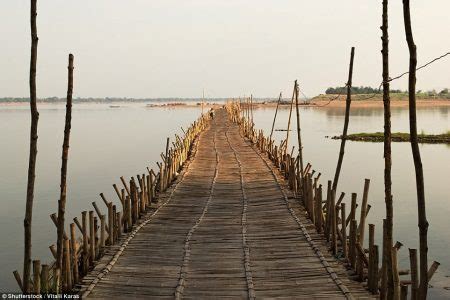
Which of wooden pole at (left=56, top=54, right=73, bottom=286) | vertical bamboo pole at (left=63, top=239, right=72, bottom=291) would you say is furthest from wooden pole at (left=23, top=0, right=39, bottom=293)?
vertical bamboo pole at (left=63, top=239, right=72, bottom=291)

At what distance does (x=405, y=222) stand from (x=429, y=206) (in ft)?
7.60

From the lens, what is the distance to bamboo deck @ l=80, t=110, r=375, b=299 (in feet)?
16.4

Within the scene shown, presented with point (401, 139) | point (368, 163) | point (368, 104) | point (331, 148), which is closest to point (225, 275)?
point (368, 163)

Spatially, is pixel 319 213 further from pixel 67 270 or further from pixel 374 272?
pixel 67 270

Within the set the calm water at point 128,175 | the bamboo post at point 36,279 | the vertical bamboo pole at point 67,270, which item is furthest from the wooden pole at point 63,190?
the calm water at point 128,175

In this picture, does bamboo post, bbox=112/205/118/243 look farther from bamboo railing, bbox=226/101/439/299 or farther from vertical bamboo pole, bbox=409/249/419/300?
vertical bamboo pole, bbox=409/249/419/300

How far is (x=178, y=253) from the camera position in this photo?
20.3 feet

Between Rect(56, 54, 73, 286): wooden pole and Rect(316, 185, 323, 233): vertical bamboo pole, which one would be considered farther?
Rect(316, 185, 323, 233): vertical bamboo pole

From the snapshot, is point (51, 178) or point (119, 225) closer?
point (119, 225)

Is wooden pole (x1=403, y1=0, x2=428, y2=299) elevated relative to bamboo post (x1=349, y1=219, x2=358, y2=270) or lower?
elevated

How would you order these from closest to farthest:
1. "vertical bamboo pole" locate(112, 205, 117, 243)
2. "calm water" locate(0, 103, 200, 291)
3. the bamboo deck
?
1. the bamboo deck
2. "vertical bamboo pole" locate(112, 205, 117, 243)
3. "calm water" locate(0, 103, 200, 291)

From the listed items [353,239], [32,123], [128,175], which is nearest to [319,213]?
[353,239]

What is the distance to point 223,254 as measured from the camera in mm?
6098

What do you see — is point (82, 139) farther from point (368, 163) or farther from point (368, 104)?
point (368, 104)
